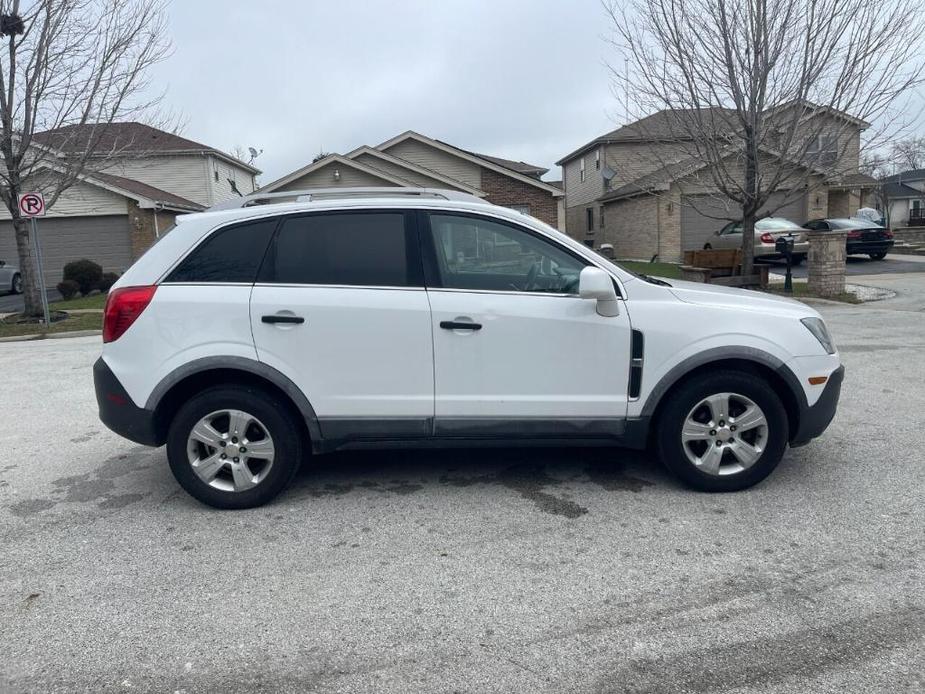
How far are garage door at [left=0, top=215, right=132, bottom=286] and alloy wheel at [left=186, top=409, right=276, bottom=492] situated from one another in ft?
83.9

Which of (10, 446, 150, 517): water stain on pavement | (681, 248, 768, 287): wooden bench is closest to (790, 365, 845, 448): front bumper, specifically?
(10, 446, 150, 517): water stain on pavement

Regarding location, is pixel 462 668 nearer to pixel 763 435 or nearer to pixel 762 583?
pixel 762 583

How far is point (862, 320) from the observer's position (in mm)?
12383

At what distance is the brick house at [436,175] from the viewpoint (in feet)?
83.3

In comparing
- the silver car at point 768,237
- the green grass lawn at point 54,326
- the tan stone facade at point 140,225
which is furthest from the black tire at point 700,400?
the tan stone facade at point 140,225

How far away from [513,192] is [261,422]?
2365cm

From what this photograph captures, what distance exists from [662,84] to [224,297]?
40.4 ft

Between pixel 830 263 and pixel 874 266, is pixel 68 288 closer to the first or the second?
pixel 830 263

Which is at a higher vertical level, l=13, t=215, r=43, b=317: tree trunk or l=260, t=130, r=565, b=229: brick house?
l=260, t=130, r=565, b=229: brick house

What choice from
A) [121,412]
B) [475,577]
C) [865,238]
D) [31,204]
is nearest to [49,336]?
[31,204]

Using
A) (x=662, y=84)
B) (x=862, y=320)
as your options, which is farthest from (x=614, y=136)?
(x=862, y=320)

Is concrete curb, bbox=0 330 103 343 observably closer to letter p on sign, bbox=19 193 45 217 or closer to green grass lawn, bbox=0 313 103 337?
green grass lawn, bbox=0 313 103 337

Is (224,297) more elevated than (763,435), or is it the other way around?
(224,297)

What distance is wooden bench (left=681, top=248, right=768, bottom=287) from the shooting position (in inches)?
624
